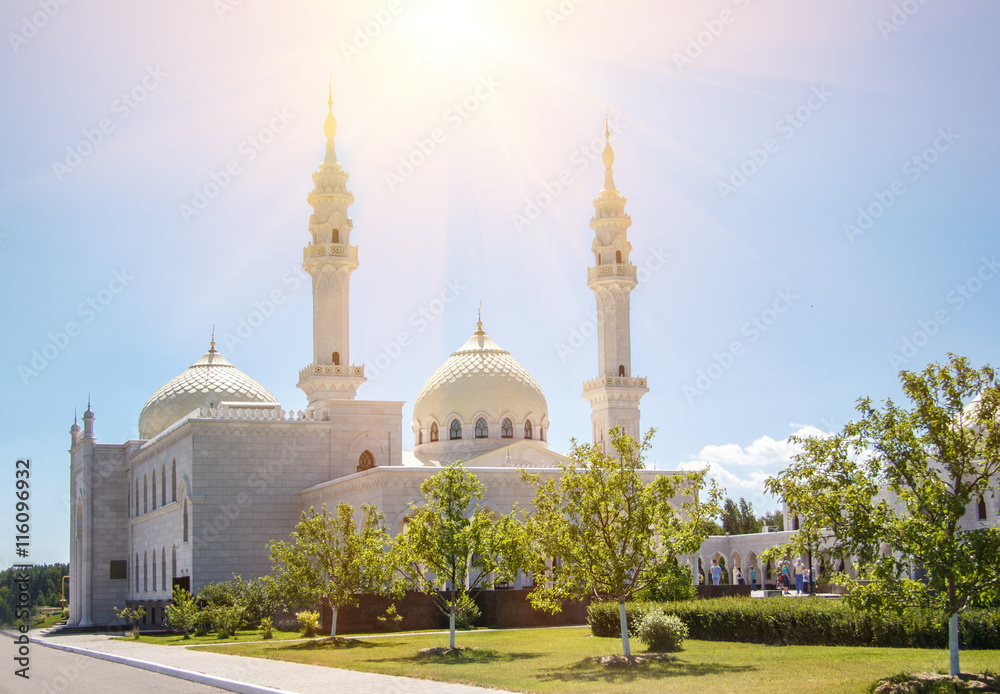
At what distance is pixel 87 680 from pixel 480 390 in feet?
101

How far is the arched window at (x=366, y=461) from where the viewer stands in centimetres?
4203

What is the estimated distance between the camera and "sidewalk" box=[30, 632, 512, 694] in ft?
51.3

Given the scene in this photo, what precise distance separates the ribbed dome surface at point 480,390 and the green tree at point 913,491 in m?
33.9

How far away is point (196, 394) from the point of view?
50.1 m

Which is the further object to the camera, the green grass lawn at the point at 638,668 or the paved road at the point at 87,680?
the paved road at the point at 87,680

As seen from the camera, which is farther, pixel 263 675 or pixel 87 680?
pixel 87 680

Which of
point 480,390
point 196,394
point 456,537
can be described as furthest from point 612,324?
point 456,537

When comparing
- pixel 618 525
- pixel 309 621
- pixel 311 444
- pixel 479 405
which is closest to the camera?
pixel 618 525

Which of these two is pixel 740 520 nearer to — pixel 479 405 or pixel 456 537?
pixel 479 405

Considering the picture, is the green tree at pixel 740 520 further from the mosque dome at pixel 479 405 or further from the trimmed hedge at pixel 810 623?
the trimmed hedge at pixel 810 623

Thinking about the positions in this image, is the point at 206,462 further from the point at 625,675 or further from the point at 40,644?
the point at 625,675

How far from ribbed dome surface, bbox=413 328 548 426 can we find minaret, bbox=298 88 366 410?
496cm

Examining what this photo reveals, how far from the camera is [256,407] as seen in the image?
140ft

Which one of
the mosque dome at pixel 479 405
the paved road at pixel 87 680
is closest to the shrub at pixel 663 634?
the paved road at pixel 87 680
